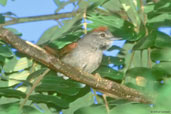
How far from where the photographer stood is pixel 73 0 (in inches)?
127

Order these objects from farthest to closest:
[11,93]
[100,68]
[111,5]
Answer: [100,68] → [111,5] → [11,93]

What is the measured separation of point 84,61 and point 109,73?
2.08 feet

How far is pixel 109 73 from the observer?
3391 millimetres

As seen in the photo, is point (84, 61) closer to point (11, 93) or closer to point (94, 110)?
point (11, 93)

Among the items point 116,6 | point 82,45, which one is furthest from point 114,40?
point 116,6

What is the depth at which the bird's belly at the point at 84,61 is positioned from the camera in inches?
152

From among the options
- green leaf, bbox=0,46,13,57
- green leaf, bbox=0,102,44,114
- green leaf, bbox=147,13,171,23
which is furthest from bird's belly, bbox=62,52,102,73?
green leaf, bbox=0,102,44,114

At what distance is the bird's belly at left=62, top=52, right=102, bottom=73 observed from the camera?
12.6ft

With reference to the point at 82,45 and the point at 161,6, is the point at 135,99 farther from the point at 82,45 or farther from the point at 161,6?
the point at 82,45

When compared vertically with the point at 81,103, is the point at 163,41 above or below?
above

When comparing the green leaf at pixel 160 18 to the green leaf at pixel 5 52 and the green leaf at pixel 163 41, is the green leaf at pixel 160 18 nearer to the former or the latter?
the green leaf at pixel 163 41

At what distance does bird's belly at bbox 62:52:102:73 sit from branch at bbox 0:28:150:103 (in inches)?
32.6

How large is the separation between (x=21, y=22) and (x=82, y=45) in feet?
2.77

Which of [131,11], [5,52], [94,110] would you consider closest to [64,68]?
[94,110]
